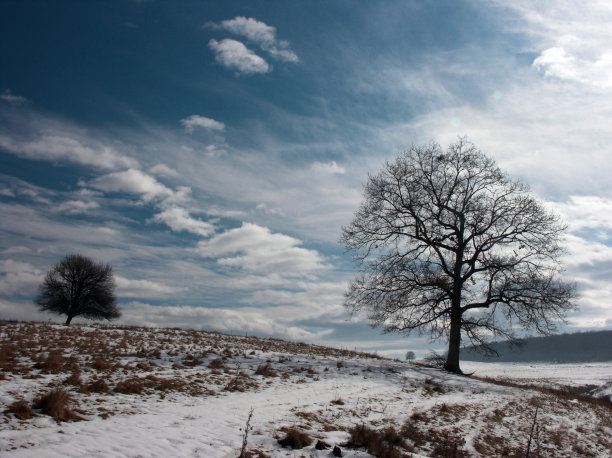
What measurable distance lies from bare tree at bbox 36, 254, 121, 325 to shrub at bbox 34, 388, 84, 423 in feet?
131

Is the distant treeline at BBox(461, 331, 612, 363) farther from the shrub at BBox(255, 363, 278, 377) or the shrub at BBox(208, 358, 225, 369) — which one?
the shrub at BBox(208, 358, 225, 369)

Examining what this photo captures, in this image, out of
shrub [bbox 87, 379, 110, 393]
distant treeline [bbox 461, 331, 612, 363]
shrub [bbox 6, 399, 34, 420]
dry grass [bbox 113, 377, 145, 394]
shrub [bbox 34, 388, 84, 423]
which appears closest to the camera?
shrub [bbox 6, 399, 34, 420]

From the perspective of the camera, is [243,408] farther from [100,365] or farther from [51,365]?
[51,365]

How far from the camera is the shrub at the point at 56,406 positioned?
22.0 feet

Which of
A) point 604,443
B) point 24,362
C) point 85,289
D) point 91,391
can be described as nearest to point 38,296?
point 85,289

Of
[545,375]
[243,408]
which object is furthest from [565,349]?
[243,408]

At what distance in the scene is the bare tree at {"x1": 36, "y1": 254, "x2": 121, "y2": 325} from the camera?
40.9 metres

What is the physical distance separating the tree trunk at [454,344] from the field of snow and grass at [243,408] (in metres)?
3.45

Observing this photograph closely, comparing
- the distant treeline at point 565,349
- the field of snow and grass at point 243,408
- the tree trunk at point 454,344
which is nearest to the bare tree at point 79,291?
the field of snow and grass at point 243,408

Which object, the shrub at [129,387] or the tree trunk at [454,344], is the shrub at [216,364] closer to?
the shrub at [129,387]

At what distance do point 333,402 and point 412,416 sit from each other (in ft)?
7.12

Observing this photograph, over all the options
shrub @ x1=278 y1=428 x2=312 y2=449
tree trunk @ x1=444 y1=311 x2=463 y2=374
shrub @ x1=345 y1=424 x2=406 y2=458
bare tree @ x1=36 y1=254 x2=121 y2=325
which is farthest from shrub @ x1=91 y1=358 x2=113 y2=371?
bare tree @ x1=36 y1=254 x2=121 y2=325

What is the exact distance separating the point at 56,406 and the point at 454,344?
1893 centimetres

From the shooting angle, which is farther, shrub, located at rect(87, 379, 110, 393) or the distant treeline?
the distant treeline
